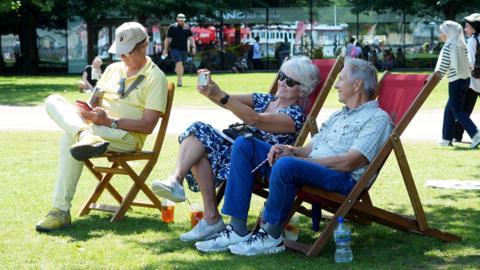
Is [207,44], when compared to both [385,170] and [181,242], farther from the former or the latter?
[181,242]

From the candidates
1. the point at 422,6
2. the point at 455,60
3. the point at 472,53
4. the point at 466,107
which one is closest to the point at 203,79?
the point at 455,60

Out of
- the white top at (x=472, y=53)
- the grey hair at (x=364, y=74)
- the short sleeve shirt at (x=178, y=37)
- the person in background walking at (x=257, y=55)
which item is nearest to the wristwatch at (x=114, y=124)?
the grey hair at (x=364, y=74)

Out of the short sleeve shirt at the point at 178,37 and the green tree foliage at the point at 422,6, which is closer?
the short sleeve shirt at the point at 178,37

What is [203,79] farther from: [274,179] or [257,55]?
[257,55]

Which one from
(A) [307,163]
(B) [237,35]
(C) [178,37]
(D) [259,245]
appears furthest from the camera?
(B) [237,35]

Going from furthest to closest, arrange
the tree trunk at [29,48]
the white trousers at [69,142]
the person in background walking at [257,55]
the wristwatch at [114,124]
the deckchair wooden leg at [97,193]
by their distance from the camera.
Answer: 1. the person in background walking at [257,55]
2. the tree trunk at [29,48]
3. the deckchair wooden leg at [97,193]
4. the wristwatch at [114,124]
5. the white trousers at [69,142]

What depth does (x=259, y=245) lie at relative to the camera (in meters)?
5.35

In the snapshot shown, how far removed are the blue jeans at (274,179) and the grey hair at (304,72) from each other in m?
0.64

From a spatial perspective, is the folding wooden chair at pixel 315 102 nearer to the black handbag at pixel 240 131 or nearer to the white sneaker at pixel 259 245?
the black handbag at pixel 240 131

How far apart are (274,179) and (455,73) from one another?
6.61 m

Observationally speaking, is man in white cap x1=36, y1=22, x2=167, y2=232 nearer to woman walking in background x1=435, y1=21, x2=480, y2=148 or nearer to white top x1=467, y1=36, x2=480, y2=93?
woman walking in background x1=435, y1=21, x2=480, y2=148

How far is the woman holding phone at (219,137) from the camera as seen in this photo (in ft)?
18.7

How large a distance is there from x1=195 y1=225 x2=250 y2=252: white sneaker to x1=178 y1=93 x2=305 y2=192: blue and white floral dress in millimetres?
517

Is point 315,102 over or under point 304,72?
under
